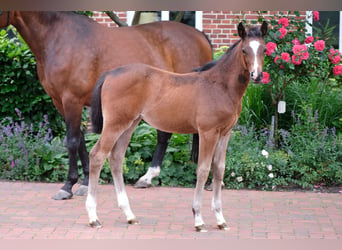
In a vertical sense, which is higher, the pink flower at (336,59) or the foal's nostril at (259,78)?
the foal's nostril at (259,78)

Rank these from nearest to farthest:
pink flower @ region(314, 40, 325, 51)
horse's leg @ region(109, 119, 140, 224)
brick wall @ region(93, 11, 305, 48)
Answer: horse's leg @ region(109, 119, 140, 224) → pink flower @ region(314, 40, 325, 51) → brick wall @ region(93, 11, 305, 48)

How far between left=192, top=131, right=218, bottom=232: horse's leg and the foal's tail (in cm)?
100

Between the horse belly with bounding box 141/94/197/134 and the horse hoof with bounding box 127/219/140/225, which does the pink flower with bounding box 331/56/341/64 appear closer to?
the horse belly with bounding box 141/94/197/134

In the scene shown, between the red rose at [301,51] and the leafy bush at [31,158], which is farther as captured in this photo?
the leafy bush at [31,158]

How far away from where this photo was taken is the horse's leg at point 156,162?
6.82 meters

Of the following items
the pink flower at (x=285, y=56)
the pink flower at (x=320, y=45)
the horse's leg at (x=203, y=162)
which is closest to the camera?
the horse's leg at (x=203, y=162)

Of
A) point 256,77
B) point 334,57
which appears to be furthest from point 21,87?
point 256,77

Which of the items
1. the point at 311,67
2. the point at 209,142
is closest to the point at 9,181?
the point at 209,142

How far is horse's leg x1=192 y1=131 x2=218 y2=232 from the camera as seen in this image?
473 centimetres

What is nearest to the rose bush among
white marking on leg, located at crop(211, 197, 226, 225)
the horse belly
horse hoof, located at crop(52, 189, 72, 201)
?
the horse belly

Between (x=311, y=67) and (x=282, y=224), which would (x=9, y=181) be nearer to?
(x=282, y=224)

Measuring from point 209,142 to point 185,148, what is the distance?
2.62m

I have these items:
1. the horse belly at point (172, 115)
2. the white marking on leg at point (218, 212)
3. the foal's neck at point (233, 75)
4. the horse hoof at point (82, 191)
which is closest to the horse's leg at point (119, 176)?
the horse belly at point (172, 115)

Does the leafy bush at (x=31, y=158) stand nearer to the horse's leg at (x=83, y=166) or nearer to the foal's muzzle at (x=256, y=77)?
the horse's leg at (x=83, y=166)
